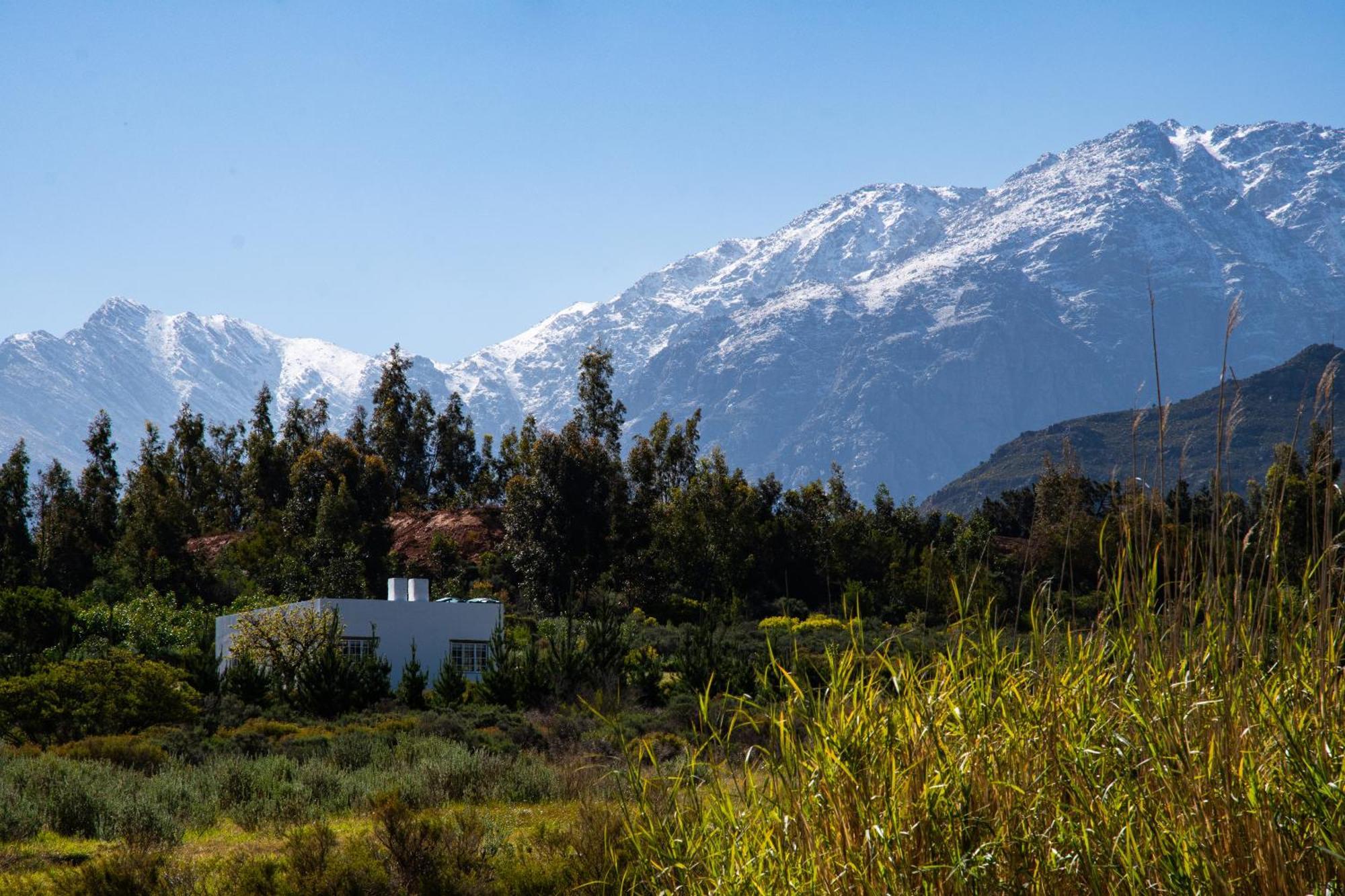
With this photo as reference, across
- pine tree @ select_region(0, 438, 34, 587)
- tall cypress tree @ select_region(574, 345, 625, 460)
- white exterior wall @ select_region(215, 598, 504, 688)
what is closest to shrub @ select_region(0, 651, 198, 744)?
white exterior wall @ select_region(215, 598, 504, 688)

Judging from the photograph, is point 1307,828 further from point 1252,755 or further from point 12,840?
point 12,840

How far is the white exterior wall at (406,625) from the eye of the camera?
29.4 meters

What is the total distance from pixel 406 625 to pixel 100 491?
105 feet

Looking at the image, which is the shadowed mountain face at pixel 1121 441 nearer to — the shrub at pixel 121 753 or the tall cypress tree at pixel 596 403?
the tall cypress tree at pixel 596 403

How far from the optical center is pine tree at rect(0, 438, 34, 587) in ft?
143

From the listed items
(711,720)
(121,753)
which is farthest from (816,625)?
(711,720)

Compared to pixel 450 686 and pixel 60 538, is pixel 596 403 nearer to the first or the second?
pixel 60 538

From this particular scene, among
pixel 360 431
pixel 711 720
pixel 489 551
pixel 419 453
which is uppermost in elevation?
pixel 360 431

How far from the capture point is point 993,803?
4.66m

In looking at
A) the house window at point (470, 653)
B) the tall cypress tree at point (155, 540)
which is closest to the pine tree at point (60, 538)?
the tall cypress tree at point (155, 540)

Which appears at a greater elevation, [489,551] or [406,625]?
[489,551]

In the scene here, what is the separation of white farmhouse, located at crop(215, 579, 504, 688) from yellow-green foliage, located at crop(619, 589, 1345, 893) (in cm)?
2397

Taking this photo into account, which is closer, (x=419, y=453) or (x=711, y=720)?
(x=711, y=720)

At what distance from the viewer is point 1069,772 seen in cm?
436
